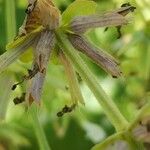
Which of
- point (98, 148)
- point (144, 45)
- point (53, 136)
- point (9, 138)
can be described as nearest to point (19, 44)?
point (98, 148)

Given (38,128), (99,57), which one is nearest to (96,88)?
(99,57)

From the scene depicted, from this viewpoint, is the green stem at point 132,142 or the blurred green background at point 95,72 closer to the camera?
the green stem at point 132,142

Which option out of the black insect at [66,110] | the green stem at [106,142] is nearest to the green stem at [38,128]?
the black insect at [66,110]

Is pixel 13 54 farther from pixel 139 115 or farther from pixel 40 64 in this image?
pixel 139 115

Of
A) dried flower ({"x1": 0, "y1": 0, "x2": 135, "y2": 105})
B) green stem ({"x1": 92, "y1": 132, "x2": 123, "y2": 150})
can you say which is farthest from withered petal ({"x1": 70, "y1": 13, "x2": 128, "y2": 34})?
green stem ({"x1": 92, "y1": 132, "x2": 123, "y2": 150})

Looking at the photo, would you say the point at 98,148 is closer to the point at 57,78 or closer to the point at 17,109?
the point at 57,78

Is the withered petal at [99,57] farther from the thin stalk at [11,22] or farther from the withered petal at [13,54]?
the thin stalk at [11,22]
